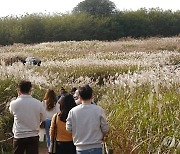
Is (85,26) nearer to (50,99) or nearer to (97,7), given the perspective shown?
(97,7)

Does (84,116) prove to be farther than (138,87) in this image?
No

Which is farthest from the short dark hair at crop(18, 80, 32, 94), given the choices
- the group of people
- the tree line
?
the tree line

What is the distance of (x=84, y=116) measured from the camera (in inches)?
233

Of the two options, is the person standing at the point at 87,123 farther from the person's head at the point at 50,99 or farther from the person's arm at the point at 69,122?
the person's head at the point at 50,99

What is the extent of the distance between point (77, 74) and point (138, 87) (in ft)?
22.2

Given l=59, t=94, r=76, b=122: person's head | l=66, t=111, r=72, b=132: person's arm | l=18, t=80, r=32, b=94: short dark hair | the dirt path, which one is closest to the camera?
l=66, t=111, r=72, b=132: person's arm

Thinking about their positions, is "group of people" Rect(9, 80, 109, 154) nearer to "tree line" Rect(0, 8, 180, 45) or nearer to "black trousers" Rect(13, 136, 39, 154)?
"black trousers" Rect(13, 136, 39, 154)

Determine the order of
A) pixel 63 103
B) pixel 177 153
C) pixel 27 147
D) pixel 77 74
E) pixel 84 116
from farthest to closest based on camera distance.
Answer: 1. pixel 77 74
2. pixel 27 147
3. pixel 63 103
4. pixel 84 116
5. pixel 177 153

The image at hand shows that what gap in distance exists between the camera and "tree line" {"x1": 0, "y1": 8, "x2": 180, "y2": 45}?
152 feet

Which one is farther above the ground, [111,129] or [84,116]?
[84,116]

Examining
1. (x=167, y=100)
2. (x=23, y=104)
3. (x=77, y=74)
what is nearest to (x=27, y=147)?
(x=23, y=104)

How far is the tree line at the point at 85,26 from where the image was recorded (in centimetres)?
4647

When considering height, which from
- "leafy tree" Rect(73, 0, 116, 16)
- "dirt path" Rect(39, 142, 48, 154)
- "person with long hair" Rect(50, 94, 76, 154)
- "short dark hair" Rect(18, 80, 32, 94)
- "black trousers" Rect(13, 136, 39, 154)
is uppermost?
"leafy tree" Rect(73, 0, 116, 16)

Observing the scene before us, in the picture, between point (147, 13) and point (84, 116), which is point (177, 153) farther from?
point (147, 13)
